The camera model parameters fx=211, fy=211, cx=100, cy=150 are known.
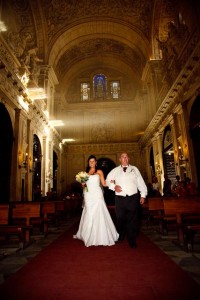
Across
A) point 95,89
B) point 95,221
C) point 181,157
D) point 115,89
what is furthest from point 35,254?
point 115,89

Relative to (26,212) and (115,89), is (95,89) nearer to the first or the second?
(115,89)

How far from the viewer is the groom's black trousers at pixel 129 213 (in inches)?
161

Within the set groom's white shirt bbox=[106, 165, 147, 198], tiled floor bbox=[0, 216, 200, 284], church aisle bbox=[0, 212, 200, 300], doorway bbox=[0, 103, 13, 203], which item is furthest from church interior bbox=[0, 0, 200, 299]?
church aisle bbox=[0, 212, 200, 300]

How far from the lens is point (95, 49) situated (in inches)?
825

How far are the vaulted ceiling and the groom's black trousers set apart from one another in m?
9.07

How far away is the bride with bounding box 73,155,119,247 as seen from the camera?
14.1 feet

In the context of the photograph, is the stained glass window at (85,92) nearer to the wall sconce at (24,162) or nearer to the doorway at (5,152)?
the wall sconce at (24,162)

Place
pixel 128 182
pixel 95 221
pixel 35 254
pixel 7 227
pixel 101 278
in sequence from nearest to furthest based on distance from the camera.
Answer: pixel 101 278 → pixel 35 254 → pixel 7 227 → pixel 128 182 → pixel 95 221

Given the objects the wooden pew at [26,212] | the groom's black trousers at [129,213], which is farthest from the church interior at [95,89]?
the groom's black trousers at [129,213]

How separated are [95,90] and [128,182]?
20713 mm

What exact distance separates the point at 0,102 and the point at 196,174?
8544 mm

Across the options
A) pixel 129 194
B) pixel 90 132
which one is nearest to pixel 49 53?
pixel 90 132

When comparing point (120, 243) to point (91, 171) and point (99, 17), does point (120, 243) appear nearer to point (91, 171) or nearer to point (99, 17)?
point (91, 171)

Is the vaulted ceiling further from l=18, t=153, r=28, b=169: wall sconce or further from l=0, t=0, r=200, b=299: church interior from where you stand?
l=18, t=153, r=28, b=169: wall sconce
